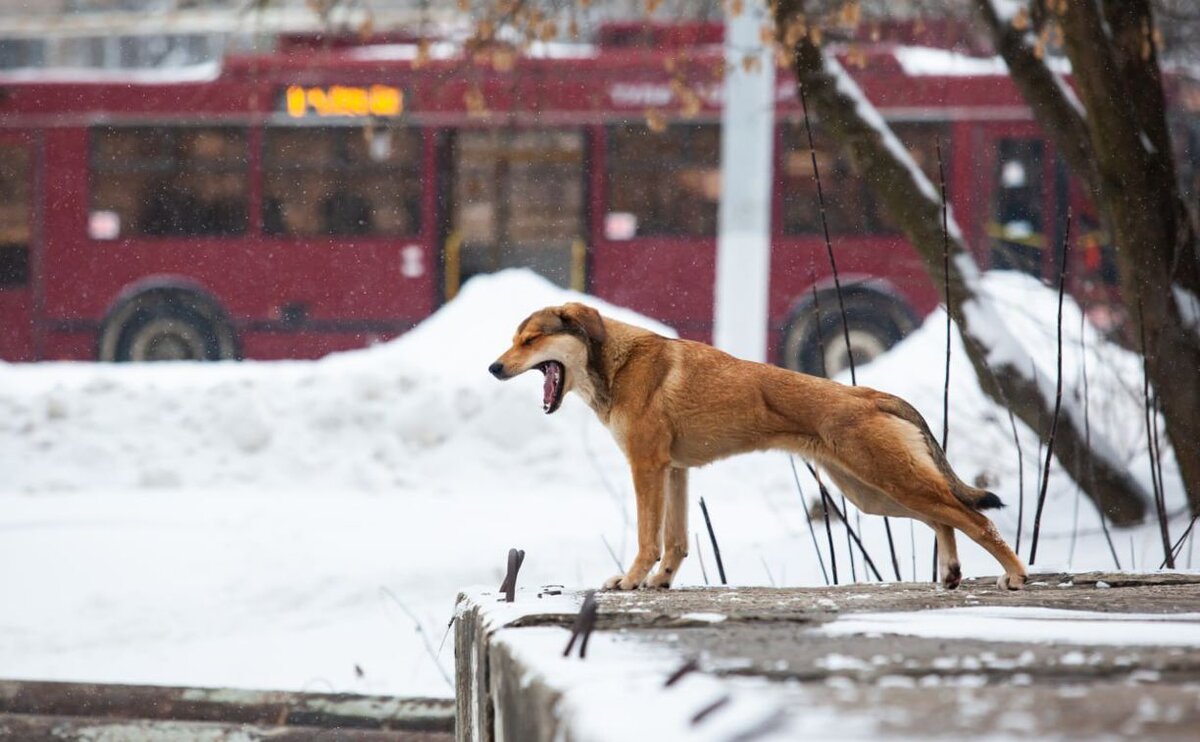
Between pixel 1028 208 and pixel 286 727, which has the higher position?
pixel 1028 208

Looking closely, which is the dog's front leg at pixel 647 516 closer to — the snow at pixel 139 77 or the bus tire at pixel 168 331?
the bus tire at pixel 168 331

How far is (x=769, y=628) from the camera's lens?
2543mm

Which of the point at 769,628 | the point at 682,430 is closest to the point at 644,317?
the point at 682,430

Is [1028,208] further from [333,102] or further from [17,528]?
[17,528]

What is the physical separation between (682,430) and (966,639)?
4.02ft

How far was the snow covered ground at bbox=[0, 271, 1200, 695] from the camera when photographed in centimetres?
703

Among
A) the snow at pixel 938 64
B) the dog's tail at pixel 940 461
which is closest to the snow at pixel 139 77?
the snow at pixel 938 64

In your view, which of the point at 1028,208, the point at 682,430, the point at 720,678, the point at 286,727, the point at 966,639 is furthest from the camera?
the point at 1028,208

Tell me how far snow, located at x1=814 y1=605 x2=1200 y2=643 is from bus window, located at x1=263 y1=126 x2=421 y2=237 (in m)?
14.2

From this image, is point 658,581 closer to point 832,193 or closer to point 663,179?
point 663,179

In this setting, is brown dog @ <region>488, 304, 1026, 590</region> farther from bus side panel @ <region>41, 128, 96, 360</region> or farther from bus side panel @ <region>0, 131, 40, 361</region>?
bus side panel @ <region>0, 131, 40, 361</region>

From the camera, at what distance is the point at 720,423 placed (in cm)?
348

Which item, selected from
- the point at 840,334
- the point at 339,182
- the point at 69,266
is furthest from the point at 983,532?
the point at 69,266

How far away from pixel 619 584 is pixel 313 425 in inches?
306
